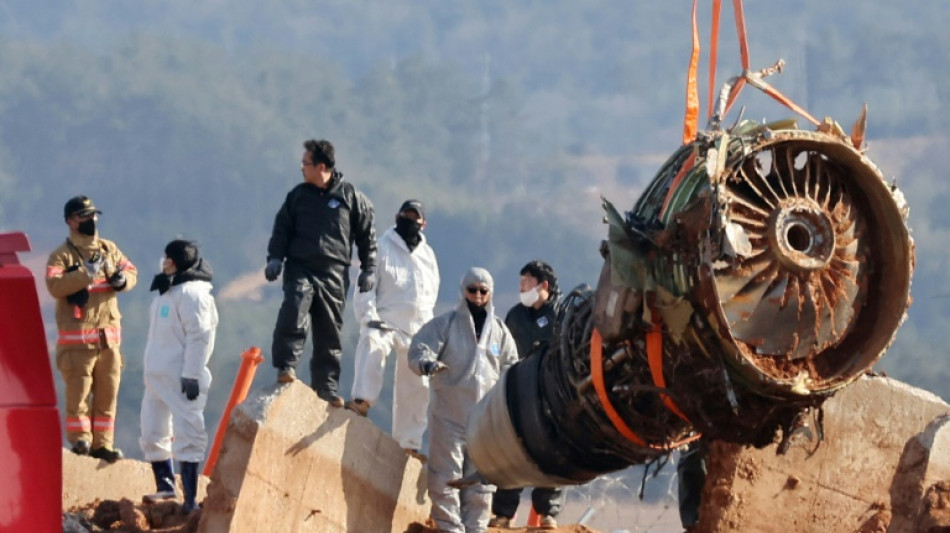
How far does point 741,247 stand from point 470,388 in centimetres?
356

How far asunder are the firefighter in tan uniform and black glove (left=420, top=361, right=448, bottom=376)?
9.13ft

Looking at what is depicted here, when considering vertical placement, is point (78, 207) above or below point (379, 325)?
above

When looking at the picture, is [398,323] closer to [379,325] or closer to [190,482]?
[379,325]

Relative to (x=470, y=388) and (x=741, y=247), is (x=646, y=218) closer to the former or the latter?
(x=741, y=247)

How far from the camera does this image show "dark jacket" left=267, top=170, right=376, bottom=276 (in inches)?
440

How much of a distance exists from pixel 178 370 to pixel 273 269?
119cm

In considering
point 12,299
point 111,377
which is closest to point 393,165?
point 111,377

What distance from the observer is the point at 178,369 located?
38.2 feet

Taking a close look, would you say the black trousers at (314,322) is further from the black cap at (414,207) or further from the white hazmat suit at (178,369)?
the black cap at (414,207)

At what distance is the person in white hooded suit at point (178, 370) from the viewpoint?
1153cm

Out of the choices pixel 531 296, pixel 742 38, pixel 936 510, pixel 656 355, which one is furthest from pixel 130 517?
pixel 936 510

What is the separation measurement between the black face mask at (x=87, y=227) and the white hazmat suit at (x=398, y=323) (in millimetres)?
2040

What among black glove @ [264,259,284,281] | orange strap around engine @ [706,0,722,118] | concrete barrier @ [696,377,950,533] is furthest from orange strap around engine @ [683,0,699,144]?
black glove @ [264,259,284,281]

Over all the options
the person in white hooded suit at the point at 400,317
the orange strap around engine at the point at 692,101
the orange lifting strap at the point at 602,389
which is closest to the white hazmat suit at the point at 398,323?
the person in white hooded suit at the point at 400,317
